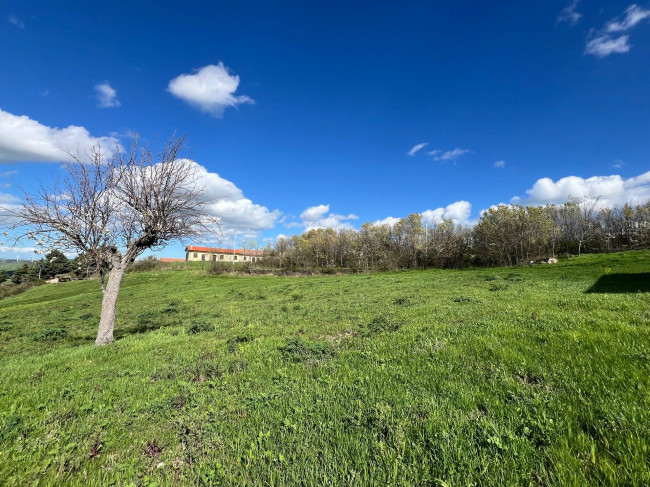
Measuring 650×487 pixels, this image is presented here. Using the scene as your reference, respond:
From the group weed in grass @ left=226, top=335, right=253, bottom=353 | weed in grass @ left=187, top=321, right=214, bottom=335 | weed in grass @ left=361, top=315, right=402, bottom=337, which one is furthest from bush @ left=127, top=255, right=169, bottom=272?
weed in grass @ left=361, top=315, right=402, bottom=337

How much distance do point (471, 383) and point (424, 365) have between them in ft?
3.82

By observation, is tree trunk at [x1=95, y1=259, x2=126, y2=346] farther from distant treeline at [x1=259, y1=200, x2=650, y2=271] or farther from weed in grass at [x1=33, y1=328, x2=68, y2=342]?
distant treeline at [x1=259, y1=200, x2=650, y2=271]

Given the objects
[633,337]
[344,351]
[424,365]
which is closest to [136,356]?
[344,351]

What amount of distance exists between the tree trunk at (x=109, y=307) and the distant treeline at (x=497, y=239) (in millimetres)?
52256

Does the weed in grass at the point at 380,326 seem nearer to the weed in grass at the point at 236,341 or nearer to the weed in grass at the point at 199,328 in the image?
the weed in grass at the point at 236,341

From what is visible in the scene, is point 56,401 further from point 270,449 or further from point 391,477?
point 391,477

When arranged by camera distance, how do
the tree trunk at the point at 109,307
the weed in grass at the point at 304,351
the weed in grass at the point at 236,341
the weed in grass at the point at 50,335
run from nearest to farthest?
the weed in grass at the point at 304,351 → the weed in grass at the point at 236,341 → the tree trunk at the point at 109,307 → the weed in grass at the point at 50,335

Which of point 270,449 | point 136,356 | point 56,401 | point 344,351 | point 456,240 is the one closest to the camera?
point 270,449

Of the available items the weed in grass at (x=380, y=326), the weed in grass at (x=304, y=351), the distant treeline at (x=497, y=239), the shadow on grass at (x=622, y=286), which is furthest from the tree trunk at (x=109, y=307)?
the distant treeline at (x=497, y=239)

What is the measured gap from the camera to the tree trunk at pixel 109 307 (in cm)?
1245

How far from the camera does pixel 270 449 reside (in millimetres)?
4039

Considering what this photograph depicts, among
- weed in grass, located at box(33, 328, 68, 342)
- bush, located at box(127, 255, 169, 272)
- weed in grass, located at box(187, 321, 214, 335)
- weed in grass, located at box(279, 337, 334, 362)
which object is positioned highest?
bush, located at box(127, 255, 169, 272)

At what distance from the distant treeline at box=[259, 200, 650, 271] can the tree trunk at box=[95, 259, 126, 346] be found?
52.3m

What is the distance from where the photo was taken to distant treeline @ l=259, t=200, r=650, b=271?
202ft
